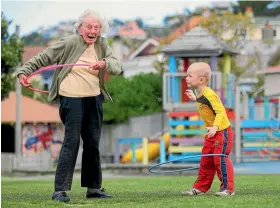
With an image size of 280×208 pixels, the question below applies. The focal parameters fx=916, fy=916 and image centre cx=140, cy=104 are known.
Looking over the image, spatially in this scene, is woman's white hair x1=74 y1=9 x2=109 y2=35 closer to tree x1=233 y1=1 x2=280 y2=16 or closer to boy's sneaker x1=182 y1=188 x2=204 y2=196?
boy's sneaker x1=182 y1=188 x2=204 y2=196

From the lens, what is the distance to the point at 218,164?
925 centimetres

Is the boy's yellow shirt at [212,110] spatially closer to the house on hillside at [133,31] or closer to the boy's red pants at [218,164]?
the boy's red pants at [218,164]

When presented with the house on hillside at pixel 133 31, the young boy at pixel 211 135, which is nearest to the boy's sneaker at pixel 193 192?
the young boy at pixel 211 135

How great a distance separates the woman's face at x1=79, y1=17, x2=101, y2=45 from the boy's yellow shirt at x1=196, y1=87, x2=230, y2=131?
130 cm

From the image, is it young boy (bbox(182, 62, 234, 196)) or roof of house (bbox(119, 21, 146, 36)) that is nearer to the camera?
young boy (bbox(182, 62, 234, 196))

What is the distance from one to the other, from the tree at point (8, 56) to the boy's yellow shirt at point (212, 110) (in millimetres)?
22862

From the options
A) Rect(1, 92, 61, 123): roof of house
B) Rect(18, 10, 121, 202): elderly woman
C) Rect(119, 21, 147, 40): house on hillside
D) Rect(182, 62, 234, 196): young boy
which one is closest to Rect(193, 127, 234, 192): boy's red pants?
Rect(182, 62, 234, 196): young boy

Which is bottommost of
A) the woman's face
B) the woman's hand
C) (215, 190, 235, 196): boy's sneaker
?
(215, 190, 235, 196): boy's sneaker

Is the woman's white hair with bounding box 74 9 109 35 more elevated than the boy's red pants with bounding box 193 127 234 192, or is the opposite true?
the woman's white hair with bounding box 74 9 109 35

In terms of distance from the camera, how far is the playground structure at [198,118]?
30.6 m

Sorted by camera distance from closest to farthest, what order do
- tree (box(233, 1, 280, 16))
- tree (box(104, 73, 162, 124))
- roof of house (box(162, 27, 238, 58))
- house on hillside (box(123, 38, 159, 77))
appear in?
roof of house (box(162, 27, 238, 58)) → tree (box(104, 73, 162, 124)) → house on hillside (box(123, 38, 159, 77)) → tree (box(233, 1, 280, 16))

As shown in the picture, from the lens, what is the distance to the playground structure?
30609 mm

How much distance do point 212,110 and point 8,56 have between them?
77.7 ft

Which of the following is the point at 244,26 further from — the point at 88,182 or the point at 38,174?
the point at 88,182
